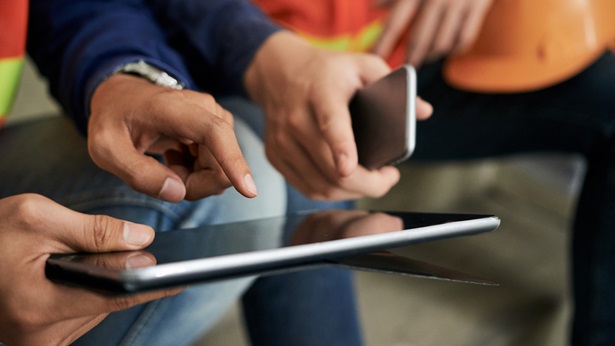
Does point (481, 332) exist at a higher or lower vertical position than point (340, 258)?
lower

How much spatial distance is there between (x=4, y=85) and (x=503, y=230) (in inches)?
31.7

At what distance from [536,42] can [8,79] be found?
0.44 meters

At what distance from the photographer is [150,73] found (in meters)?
0.39

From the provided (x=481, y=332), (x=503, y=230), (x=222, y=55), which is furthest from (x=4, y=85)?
(x=503, y=230)

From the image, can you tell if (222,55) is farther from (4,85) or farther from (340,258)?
(340,258)

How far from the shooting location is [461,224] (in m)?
0.29

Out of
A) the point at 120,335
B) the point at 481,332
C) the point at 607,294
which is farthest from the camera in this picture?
the point at 481,332

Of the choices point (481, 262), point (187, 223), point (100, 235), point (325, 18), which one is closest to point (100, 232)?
point (100, 235)

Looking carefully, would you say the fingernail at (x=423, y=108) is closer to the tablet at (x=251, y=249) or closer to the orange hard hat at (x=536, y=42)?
the tablet at (x=251, y=249)

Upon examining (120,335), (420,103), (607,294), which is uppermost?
(420,103)

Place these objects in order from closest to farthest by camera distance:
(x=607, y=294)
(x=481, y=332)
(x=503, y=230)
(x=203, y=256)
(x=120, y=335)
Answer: (x=203, y=256) → (x=120, y=335) → (x=607, y=294) → (x=481, y=332) → (x=503, y=230)

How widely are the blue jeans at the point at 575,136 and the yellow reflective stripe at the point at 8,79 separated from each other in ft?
1.29

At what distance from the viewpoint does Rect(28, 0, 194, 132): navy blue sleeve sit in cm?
42

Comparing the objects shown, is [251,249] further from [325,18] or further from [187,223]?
[325,18]
